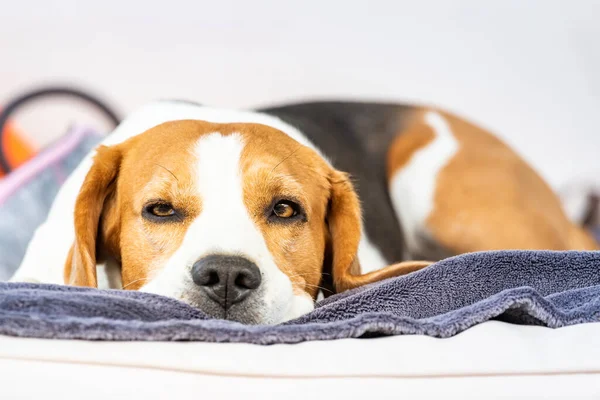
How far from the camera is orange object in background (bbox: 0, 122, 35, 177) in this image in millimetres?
4621

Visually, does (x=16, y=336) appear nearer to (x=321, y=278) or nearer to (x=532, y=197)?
(x=321, y=278)

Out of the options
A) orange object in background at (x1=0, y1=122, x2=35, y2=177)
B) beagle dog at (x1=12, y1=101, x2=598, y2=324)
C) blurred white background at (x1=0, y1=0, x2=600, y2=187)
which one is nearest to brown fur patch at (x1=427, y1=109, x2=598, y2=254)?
beagle dog at (x1=12, y1=101, x2=598, y2=324)

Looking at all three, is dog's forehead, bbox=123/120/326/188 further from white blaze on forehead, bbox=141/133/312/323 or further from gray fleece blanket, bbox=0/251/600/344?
gray fleece blanket, bbox=0/251/600/344

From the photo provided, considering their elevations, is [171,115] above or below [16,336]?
above

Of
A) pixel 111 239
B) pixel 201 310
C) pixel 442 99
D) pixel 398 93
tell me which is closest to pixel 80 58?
pixel 398 93

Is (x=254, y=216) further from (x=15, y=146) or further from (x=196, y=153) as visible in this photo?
(x=15, y=146)

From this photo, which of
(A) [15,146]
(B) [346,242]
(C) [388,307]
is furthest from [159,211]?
(A) [15,146]

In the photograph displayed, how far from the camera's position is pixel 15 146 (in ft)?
15.6

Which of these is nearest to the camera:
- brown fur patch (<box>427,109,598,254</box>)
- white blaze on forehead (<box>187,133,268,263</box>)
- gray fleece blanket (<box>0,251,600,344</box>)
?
gray fleece blanket (<box>0,251,600,344</box>)

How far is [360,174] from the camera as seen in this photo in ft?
10.2

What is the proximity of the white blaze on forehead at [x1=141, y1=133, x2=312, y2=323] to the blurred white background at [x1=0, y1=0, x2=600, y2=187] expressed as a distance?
3.10m

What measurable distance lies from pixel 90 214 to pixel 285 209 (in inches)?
22.4

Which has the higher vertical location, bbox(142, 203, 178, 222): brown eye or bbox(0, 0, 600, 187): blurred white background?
bbox(0, 0, 600, 187): blurred white background

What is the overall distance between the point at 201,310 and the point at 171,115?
112 centimetres
